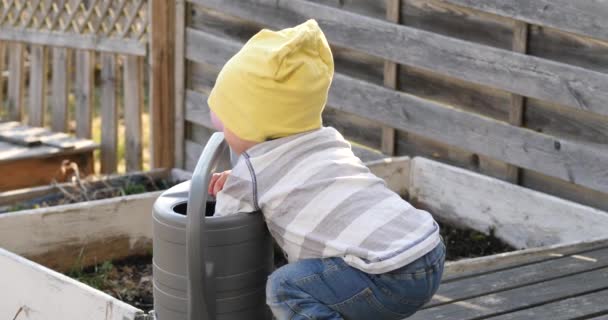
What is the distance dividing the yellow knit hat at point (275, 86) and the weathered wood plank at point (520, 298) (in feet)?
2.86

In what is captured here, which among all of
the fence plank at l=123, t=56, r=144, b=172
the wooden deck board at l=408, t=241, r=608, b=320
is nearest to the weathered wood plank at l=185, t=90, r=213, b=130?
the fence plank at l=123, t=56, r=144, b=172

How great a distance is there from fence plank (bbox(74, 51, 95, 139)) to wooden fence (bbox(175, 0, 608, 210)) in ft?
4.36

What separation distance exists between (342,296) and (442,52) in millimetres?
2399

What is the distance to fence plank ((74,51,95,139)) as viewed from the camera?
692 cm

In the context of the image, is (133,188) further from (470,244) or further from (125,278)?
(470,244)

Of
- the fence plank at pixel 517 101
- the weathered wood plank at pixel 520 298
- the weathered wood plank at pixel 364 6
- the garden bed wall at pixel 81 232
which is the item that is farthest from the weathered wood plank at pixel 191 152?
the weathered wood plank at pixel 520 298

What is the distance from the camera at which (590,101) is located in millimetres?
4285

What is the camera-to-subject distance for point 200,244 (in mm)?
2676

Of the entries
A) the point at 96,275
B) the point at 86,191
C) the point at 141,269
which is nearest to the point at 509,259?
the point at 141,269

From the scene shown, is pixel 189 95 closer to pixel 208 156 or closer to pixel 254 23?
pixel 254 23

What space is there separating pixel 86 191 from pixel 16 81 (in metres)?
2.37

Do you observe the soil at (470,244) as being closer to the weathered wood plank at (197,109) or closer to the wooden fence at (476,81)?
the wooden fence at (476,81)

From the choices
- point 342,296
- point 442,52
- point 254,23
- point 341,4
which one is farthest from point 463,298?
point 254,23

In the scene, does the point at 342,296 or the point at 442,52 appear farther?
→ the point at 442,52
